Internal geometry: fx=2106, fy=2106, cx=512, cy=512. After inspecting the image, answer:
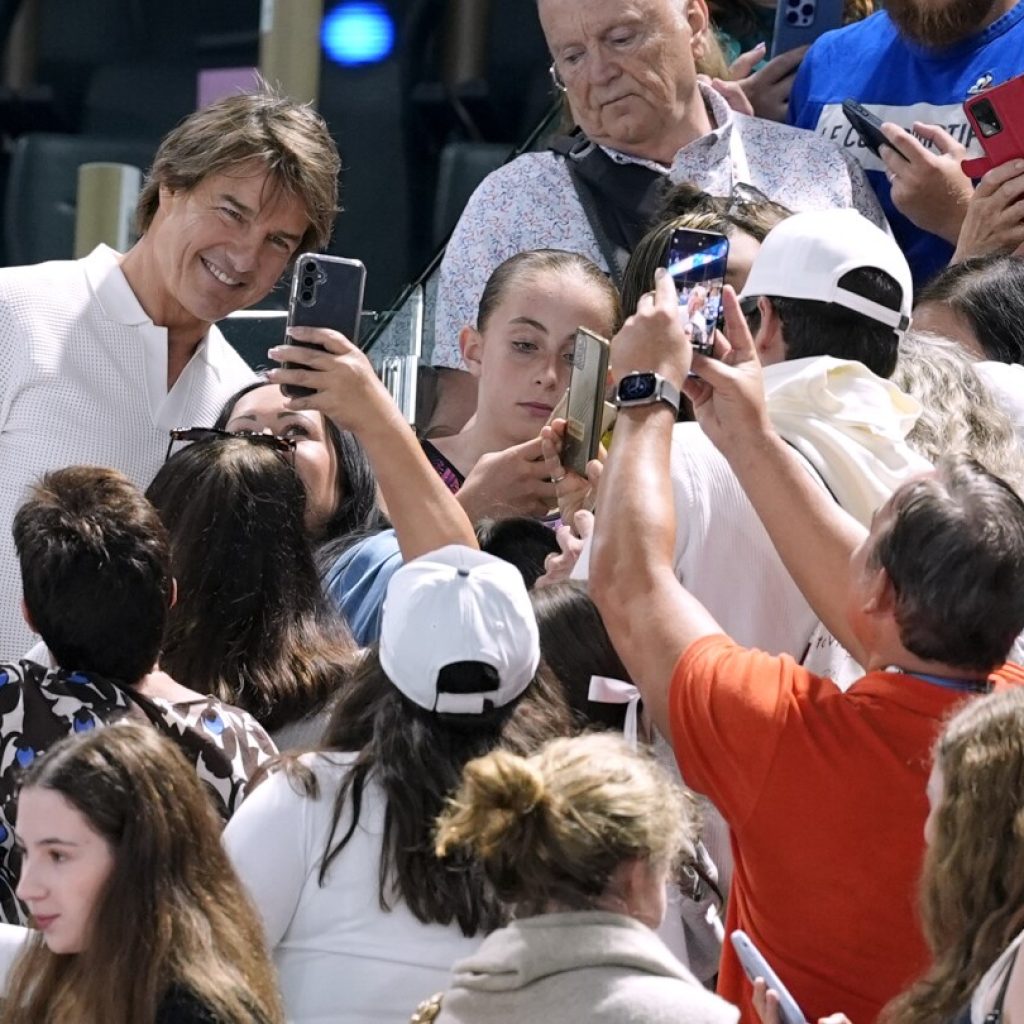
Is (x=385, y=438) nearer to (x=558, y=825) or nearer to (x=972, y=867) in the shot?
(x=558, y=825)

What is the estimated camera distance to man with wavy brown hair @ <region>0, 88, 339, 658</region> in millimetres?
3787

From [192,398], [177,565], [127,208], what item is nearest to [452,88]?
[127,208]

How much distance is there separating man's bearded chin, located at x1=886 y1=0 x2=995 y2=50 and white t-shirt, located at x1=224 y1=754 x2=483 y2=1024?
2.93 meters

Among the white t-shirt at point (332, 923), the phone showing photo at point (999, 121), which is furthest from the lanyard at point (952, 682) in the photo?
the phone showing photo at point (999, 121)

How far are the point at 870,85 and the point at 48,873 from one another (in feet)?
10.9

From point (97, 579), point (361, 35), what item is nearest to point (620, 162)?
point (97, 579)

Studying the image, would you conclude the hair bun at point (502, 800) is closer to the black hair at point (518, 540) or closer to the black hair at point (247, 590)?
the black hair at point (247, 590)

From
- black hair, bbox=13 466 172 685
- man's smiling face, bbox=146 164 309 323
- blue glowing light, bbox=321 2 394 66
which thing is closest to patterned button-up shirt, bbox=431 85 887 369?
man's smiling face, bbox=146 164 309 323

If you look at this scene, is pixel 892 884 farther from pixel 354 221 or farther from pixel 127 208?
pixel 354 221

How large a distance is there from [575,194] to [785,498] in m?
2.09

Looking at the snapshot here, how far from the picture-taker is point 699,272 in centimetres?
326

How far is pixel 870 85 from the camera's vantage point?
505 centimetres

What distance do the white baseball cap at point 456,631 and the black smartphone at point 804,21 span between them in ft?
9.97

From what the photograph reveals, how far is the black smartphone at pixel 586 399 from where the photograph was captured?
3.43m
